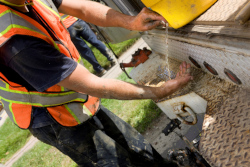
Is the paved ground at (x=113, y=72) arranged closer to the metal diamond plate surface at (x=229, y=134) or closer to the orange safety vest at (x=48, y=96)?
the orange safety vest at (x=48, y=96)

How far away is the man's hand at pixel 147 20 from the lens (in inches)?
62.4

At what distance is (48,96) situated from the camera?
4.99 ft

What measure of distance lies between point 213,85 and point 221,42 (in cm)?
42

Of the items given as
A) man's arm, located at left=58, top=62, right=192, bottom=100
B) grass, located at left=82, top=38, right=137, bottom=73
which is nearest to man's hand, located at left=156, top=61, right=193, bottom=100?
man's arm, located at left=58, top=62, right=192, bottom=100

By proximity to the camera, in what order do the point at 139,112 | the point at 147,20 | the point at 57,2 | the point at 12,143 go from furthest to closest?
the point at 12,143, the point at 139,112, the point at 57,2, the point at 147,20

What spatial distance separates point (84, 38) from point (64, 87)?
3547mm

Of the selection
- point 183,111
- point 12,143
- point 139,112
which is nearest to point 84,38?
point 139,112

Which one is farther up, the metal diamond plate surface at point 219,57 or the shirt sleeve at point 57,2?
the shirt sleeve at point 57,2

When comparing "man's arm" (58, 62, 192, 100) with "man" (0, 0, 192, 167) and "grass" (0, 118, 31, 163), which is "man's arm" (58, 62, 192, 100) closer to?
"man" (0, 0, 192, 167)

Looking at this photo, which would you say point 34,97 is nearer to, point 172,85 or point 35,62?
point 35,62

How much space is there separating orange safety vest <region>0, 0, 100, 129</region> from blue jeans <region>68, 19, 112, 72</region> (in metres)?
2.84

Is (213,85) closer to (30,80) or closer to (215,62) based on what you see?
(215,62)

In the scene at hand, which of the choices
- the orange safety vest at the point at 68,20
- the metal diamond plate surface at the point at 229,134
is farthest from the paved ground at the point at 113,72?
the metal diamond plate surface at the point at 229,134

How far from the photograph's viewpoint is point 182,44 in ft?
5.38
